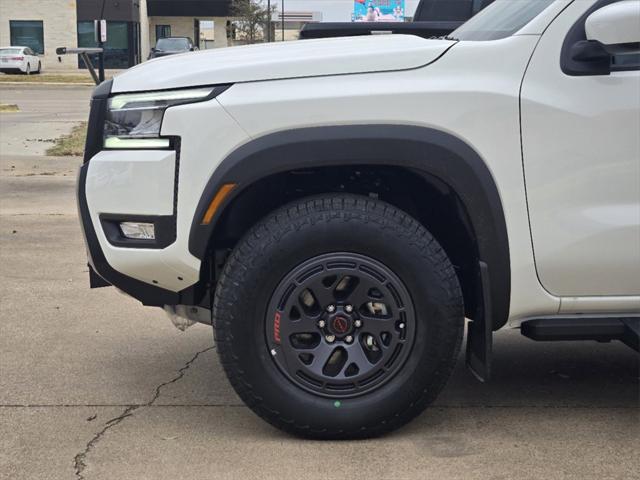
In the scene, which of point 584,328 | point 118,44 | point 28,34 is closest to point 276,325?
point 584,328

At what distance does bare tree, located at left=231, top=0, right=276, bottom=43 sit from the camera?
54344 millimetres

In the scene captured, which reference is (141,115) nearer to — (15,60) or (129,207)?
(129,207)

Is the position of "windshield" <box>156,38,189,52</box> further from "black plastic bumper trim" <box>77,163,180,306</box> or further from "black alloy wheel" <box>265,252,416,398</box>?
"black alloy wheel" <box>265,252,416,398</box>

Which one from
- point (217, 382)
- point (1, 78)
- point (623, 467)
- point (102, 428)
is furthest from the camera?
point (1, 78)

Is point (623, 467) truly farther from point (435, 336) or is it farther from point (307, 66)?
point (307, 66)

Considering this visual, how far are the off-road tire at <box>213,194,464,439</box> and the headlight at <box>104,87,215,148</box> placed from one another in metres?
0.53

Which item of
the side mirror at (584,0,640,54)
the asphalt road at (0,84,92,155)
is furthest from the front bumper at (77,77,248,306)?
the asphalt road at (0,84,92,155)

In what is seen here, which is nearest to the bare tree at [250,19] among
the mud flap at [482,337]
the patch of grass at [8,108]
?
the patch of grass at [8,108]

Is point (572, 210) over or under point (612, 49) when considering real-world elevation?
under

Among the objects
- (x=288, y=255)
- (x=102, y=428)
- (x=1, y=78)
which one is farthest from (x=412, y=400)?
(x=1, y=78)

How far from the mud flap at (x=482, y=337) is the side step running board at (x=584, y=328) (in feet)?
0.67

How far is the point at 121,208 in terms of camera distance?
12.1 feet

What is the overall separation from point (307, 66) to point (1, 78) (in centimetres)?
3811

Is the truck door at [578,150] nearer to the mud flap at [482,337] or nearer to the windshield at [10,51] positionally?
the mud flap at [482,337]
